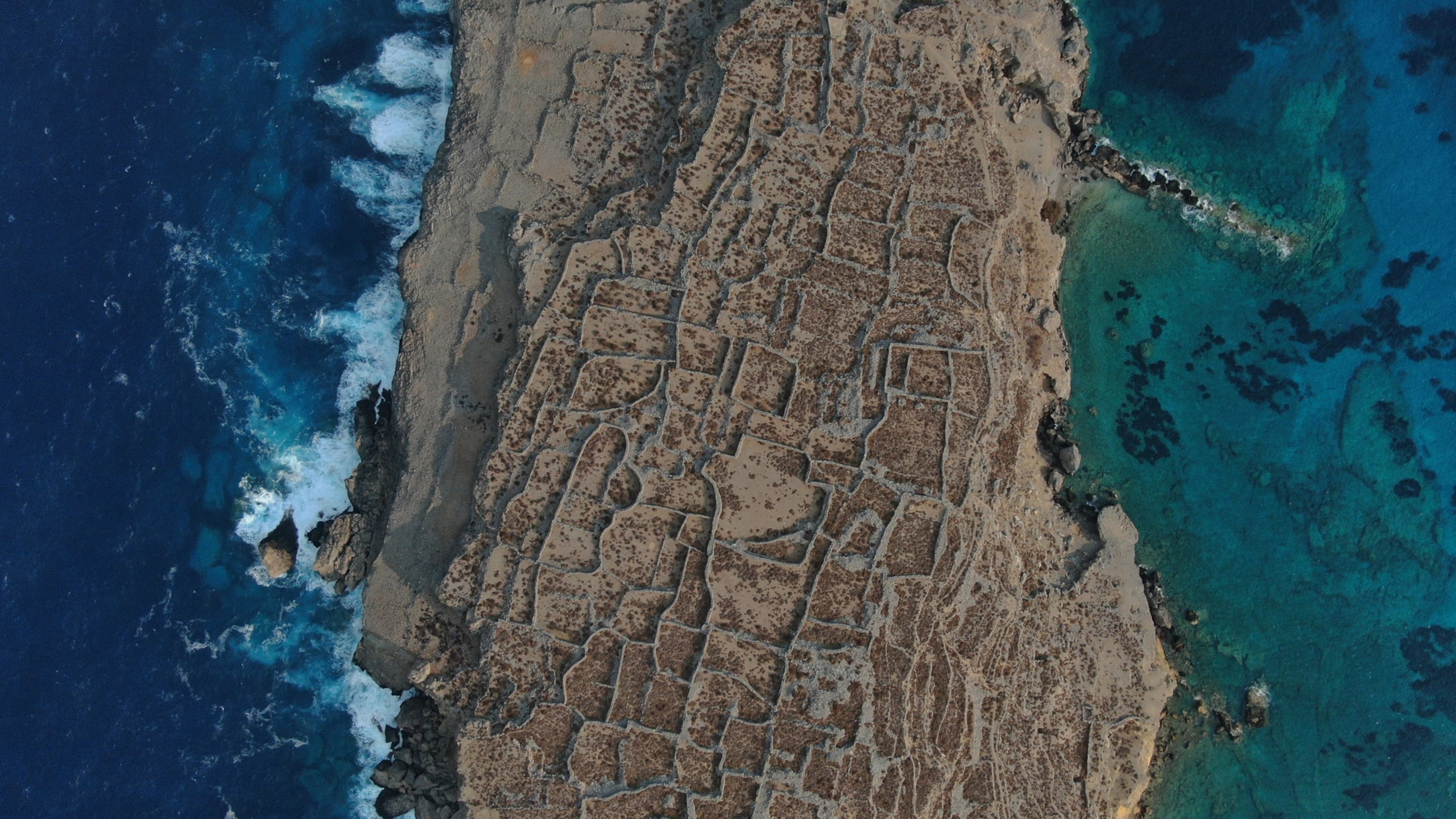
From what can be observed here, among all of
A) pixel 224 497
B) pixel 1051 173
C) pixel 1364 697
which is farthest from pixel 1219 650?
pixel 224 497

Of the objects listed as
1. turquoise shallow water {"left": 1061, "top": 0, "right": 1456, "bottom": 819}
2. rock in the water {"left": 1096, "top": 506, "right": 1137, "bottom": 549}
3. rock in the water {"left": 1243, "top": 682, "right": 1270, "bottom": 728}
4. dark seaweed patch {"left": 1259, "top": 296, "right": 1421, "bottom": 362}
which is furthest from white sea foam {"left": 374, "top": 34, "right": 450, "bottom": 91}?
rock in the water {"left": 1243, "top": 682, "right": 1270, "bottom": 728}

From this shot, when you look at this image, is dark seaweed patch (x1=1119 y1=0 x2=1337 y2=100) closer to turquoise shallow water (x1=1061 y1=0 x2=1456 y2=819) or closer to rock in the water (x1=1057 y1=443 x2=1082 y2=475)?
turquoise shallow water (x1=1061 y1=0 x2=1456 y2=819)

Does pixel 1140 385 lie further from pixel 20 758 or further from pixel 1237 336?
pixel 20 758

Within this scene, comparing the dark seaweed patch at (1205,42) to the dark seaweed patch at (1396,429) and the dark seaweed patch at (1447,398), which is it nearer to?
the dark seaweed patch at (1396,429)

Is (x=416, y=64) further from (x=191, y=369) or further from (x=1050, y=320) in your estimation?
(x=1050, y=320)

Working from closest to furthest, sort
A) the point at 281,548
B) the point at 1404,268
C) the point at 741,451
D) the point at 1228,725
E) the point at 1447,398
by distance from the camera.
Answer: the point at 741,451
the point at 1228,725
the point at 281,548
the point at 1447,398
the point at 1404,268

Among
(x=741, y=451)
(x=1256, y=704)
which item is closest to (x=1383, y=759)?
(x=1256, y=704)
